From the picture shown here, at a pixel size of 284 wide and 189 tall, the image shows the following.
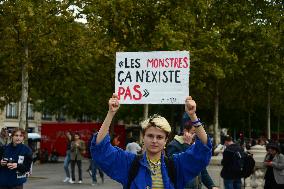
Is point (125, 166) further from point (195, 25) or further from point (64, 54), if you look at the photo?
point (195, 25)

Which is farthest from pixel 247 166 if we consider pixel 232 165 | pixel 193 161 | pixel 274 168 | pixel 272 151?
pixel 193 161

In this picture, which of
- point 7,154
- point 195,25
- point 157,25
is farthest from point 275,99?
point 7,154

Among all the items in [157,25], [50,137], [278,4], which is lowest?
[50,137]

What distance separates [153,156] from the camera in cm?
448

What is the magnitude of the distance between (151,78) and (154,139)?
2.96m

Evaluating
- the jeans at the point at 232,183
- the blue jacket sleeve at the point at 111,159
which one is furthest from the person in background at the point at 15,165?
the jeans at the point at 232,183

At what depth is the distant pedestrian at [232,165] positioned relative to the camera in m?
13.9

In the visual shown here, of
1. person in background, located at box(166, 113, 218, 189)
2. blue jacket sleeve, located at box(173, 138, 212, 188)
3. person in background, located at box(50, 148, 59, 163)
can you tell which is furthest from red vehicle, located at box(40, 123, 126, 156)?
blue jacket sleeve, located at box(173, 138, 212, 188)

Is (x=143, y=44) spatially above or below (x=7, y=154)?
above

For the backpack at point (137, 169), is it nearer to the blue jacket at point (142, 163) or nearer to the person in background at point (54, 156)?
the blue jacket at point (142, 163)

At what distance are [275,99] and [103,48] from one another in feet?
86.3

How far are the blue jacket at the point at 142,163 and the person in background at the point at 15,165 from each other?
189 inches

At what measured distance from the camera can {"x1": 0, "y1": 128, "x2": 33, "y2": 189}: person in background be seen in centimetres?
915

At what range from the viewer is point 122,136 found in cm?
4528
